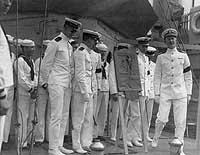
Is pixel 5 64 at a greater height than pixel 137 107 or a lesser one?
greater

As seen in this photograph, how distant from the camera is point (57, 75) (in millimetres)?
5473

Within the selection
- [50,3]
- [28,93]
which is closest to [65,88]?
[28,93]

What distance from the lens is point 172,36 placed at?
253 inches

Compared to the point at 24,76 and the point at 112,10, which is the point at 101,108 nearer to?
the point at 24,76

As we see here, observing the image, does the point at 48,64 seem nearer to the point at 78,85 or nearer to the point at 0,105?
the point at 78,85

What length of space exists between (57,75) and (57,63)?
173 mm

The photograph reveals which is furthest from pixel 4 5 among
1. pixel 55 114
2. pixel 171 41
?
pixel 171 41

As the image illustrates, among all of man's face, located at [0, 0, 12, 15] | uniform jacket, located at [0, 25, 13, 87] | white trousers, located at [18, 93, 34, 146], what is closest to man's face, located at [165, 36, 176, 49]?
white trousers, located at [18, 93, 34, 146]

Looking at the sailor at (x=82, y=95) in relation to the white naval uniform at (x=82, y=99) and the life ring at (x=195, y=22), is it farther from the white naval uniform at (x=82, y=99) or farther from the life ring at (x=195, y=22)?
the life ring at (x=195, y=22)

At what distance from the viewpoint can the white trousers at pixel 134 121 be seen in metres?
6.98

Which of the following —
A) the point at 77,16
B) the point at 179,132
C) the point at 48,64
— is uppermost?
the point at 77,16

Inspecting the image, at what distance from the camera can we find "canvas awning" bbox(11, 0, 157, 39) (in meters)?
7.63

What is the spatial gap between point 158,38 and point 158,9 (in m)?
1.49

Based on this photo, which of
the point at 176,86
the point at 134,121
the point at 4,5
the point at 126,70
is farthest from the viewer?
the point at 134,121
